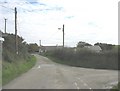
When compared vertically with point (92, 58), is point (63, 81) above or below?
below

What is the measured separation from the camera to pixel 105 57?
5038 centimetres

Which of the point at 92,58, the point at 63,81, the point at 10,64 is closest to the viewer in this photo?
the point at 63,81

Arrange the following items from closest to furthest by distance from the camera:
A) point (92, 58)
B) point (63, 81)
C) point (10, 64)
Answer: point (63, 81) < point (10, 64) < point (92, 58)

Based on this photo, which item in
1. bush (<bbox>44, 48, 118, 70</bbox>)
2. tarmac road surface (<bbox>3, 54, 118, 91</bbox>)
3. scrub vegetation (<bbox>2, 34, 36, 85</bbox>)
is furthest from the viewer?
bush (<bbox>44, 48, 118, 70</bbox>)

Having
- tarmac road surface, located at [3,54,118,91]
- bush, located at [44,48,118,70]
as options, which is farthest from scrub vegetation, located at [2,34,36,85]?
bush, located at [44,48,118,70]

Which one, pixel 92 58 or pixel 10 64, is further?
pixel 92 58

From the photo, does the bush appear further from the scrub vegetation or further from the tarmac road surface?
the tarmac road surface

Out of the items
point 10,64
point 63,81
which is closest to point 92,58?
point 10,64

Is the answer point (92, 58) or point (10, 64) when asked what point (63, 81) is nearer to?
point (10, 64)

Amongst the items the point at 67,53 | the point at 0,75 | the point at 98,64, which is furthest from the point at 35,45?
the point at 0,75

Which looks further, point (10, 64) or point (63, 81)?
point (10, 64)

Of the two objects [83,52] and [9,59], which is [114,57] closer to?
[83,52]

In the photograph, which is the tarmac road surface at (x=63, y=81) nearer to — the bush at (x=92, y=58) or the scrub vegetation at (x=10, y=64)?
the scrub vegetation at (x=10, y=64)

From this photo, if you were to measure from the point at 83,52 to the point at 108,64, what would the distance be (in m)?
11.0
